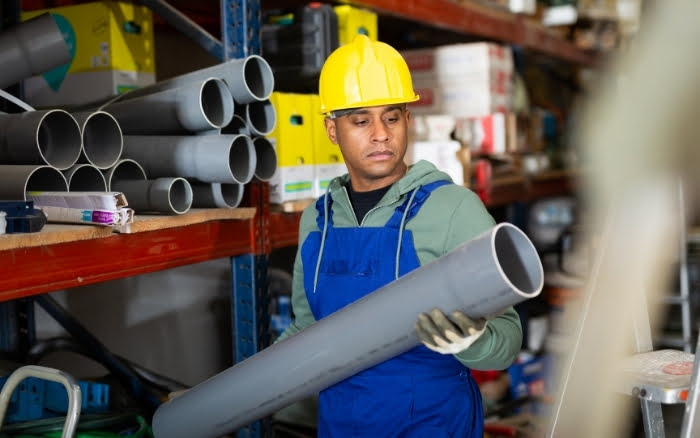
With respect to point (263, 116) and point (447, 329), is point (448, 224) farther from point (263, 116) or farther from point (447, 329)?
point (263, 116)

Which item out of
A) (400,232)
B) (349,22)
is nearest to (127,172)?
(400,232)

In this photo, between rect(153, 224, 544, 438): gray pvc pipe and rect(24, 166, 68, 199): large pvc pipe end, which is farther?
rect(24, 166, 68, 199): large pvc pipe end

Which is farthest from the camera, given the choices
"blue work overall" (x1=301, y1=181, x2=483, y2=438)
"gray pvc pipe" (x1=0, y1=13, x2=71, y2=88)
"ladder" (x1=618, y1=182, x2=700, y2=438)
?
"gray pvc pipe" (x1=0, y1=13, x2=71, y2=88)

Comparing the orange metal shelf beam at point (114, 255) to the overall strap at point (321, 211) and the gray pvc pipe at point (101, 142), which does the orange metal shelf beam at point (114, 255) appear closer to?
the gray pvc pipe at point (101, 142)

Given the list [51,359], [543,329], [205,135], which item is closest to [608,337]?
[205,135]

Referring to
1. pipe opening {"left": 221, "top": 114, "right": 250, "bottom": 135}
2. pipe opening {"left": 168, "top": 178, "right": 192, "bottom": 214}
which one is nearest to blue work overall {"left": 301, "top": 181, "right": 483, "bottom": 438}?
pipe opening {"left": 168, "top": 178, "right": 192, "bottom": 214}

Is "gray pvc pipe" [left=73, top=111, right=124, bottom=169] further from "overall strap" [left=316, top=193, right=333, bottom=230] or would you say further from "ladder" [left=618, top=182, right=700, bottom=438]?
"ladder" [left=618, top=182, right=700, bottom=438]

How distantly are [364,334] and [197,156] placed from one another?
0.88m

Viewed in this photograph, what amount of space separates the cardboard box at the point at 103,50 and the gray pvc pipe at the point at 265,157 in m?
0.60

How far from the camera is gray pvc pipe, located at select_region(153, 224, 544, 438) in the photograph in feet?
4.71

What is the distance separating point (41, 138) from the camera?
200cm

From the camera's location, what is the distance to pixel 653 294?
4488 millimetres

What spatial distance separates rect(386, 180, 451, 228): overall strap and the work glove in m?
0.46

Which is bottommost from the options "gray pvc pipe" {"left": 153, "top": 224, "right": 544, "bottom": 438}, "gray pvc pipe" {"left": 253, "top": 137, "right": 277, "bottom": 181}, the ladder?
the ladder
